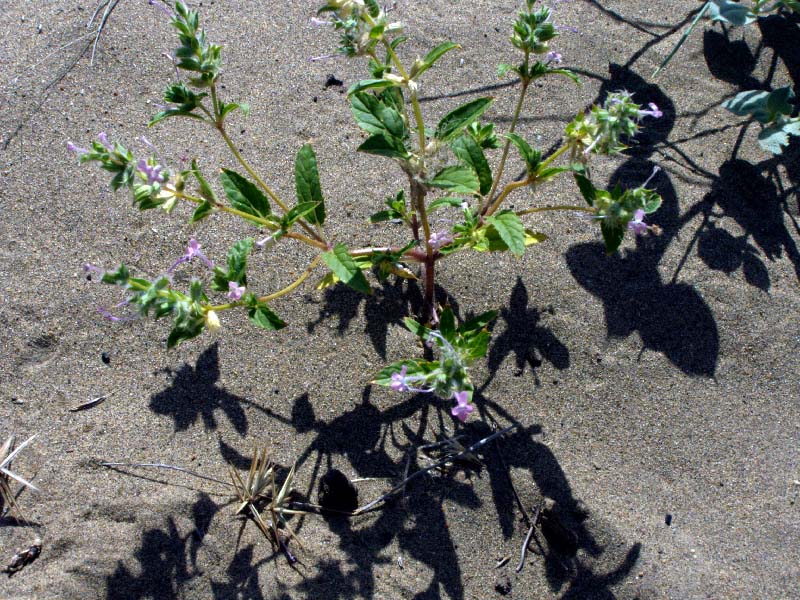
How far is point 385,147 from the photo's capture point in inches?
73.9

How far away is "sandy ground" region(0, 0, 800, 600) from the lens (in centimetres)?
225

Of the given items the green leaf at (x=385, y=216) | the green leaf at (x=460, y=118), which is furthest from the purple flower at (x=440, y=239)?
the green leaf at (x=460, y=118)

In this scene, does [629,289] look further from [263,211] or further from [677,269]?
[263,211]

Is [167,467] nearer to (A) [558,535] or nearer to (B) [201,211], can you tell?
(B) [201,211]

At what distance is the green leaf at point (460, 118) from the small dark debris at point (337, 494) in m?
1.27

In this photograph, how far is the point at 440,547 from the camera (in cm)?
227

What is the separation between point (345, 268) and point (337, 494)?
87 centimetres

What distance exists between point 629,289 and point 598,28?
53.9 inches

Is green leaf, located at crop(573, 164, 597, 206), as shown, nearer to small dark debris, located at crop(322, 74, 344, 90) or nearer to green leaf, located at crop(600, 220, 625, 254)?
green leaf, located at crop(600, 220, 625, 254)

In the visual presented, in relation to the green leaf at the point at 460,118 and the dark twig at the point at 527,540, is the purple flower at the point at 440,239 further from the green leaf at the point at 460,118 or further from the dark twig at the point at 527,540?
the dark twig at the point at 527,540

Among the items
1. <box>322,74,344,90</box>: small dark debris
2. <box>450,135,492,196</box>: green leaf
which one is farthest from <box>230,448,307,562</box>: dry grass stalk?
<box>322,74,344,90</box>: small dark debris

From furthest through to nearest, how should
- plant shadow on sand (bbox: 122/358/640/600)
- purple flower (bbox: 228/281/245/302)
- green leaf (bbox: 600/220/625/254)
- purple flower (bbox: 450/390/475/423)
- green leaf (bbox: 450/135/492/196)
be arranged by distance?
1. plant shadow on sand (bbox: 122/358/640/600)
2. green leaf (bbox: 450/135/492/196)
3. green leaf (bbox: 600/220/625/254)
4. purple flower (bbox: 228/281/245/302)
5. purple flower (bbox: 450/390/475/423)

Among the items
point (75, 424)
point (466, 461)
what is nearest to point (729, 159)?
point (466, 461)

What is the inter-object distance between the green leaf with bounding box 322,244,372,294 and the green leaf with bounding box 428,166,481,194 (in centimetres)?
36
